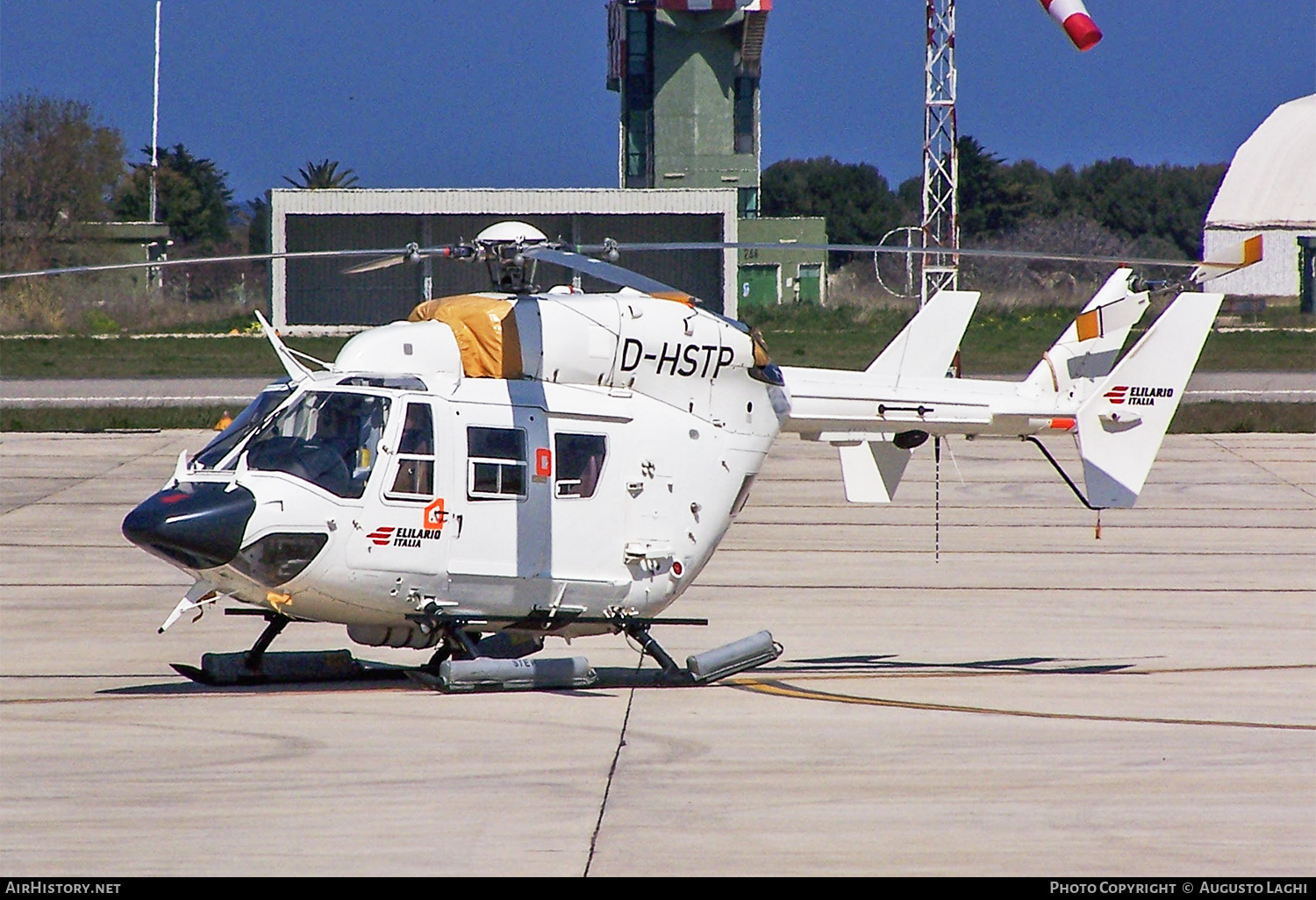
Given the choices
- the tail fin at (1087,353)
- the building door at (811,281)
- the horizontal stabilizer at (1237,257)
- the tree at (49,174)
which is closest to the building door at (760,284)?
the building door at (811,281)

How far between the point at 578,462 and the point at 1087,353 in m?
4.62

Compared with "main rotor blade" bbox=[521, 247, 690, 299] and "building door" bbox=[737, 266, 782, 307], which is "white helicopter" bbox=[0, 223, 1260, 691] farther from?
"building door" bbox=[737, 266, 782, 307]

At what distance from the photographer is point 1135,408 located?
13.1 metres

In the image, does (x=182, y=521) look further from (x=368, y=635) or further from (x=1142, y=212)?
(x=1142, y=212)

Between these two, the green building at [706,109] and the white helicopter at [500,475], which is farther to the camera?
the green building at [706,109]

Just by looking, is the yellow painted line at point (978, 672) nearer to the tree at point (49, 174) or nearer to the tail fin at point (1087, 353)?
the tail fin at point (1087, 353)

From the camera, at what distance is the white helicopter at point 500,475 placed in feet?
33.3

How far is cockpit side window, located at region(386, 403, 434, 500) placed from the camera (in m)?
10.5

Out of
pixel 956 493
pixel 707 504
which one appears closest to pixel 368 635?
pixel 707 504

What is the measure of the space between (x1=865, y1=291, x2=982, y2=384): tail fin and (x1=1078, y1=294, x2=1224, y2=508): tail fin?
4.08 feet

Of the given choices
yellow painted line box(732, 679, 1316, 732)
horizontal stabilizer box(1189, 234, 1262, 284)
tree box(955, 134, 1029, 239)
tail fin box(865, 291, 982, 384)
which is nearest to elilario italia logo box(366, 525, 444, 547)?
yellow painted line box(732, 679, 1316, 732)

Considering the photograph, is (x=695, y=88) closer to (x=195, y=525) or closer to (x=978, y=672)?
(x=978, y=672)

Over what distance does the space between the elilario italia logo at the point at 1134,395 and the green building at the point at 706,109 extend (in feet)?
170
